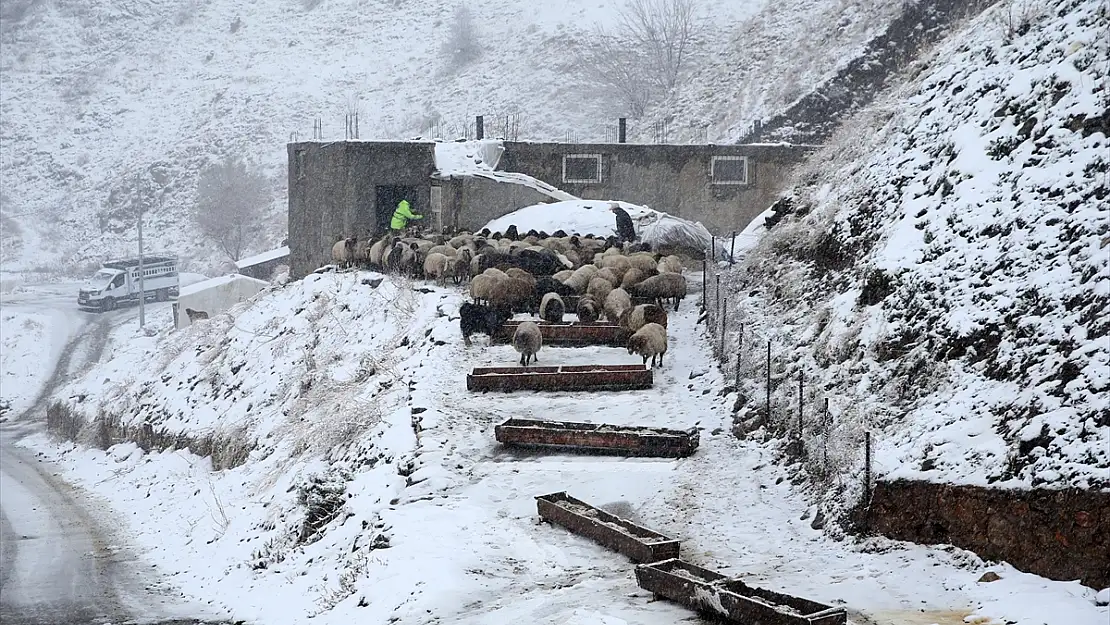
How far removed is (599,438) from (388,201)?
69.9 ft

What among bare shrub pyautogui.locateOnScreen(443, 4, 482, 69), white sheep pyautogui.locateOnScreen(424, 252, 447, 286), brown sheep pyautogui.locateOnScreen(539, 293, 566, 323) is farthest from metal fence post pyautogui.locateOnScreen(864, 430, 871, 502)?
bare shrub pyautogui.locateOnScreen(443, 4, 482, 69)

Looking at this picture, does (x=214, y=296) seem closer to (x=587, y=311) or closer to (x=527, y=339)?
(x=587, y=311)

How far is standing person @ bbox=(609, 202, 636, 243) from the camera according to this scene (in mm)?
26297

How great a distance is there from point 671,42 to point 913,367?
60741mm

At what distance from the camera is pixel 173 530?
18.1 m

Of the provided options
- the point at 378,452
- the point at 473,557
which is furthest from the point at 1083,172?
the point at 378,452

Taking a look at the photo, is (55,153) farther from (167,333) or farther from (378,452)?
(378,452)

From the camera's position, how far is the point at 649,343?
15.9 m

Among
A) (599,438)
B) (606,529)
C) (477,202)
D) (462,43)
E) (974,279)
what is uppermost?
(462,43)

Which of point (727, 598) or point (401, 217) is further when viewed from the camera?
point (401, 217)

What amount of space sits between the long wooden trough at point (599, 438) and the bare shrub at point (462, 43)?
220 feet

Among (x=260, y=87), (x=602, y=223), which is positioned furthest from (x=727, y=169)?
(x=260, y=87)

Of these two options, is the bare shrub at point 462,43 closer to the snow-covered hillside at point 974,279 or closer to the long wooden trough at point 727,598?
the snow-covered hillside at point 974,279

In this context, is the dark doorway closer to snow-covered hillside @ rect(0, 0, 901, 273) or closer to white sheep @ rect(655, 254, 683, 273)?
white sheep @ rect(655, 254, 683, 273)
